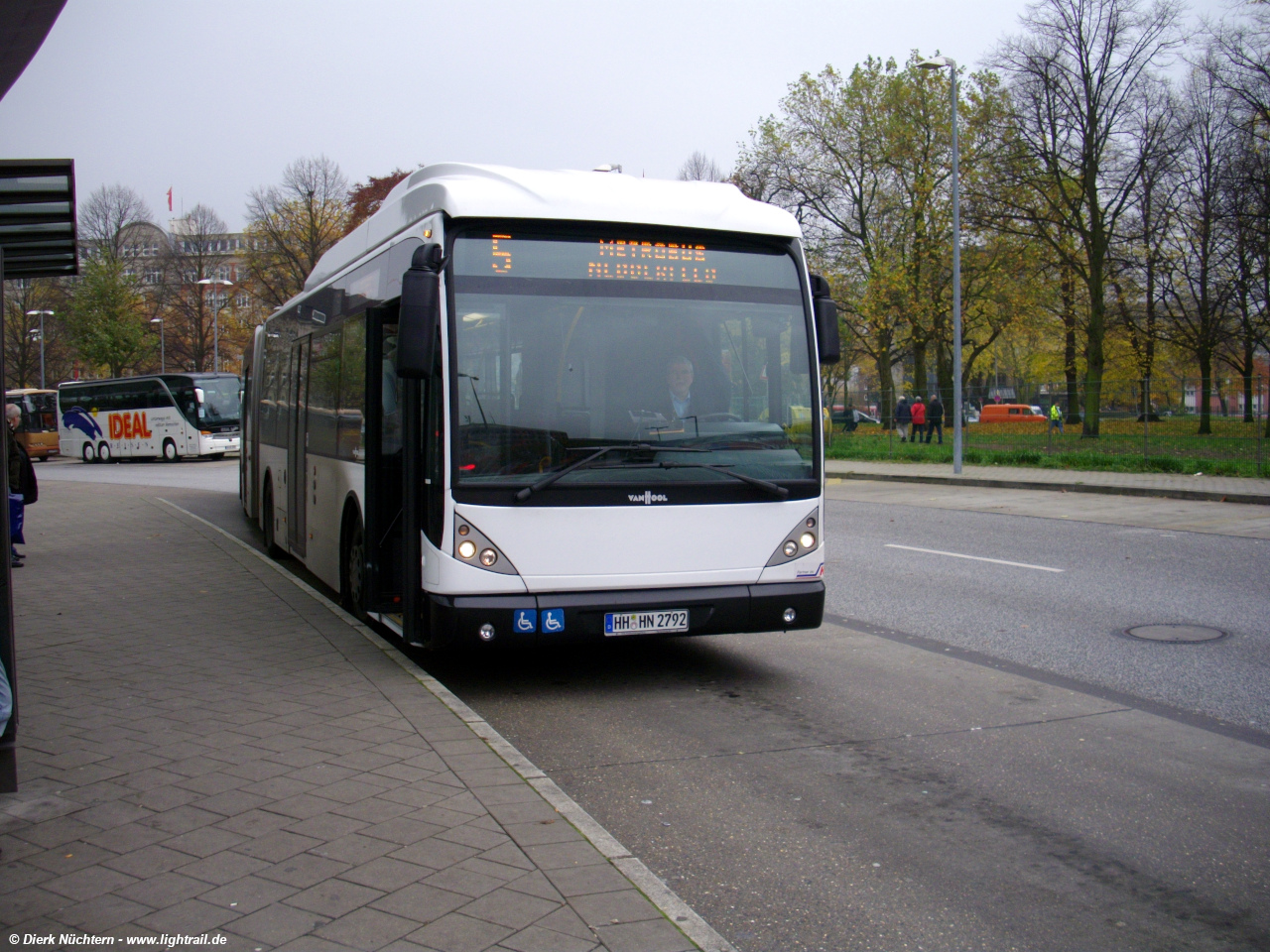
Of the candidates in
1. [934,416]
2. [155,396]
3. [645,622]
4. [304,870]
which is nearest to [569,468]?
[645,622]

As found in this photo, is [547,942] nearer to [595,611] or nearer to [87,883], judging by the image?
[87,883]

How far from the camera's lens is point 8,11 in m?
6.79

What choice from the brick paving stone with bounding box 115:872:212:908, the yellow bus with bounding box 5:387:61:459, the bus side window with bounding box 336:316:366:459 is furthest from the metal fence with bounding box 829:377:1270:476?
the yellow bus with bounding box 5:387:61:459

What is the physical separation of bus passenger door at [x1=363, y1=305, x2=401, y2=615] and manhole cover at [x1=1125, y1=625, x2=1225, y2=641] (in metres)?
5.49

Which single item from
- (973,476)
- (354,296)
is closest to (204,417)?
(973,476)

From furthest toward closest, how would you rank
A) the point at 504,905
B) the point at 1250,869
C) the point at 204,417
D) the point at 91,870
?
the point at 204,417, the point at 1250,869, the point at 91,870, the point at 504,905

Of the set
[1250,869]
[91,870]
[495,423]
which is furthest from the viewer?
[495,423]

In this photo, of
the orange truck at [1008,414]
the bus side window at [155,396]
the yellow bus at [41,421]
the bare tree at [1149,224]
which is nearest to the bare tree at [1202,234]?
the bare tree at [1149,224]

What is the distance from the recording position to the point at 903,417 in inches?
1312

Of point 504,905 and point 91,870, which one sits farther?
point 91,870

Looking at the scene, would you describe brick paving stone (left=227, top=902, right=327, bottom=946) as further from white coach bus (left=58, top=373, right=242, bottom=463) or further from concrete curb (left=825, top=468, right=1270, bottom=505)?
white coach bus (left=58, top=373, right=242, bottom=463)

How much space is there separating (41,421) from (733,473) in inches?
2296

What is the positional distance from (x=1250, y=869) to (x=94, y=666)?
6.38 m

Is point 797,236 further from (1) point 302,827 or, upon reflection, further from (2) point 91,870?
(2) point 91,870
